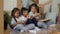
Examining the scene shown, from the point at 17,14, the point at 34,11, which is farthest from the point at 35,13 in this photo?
the point at 17,14

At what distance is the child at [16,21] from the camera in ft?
4.52

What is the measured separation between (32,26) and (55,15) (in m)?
0.23

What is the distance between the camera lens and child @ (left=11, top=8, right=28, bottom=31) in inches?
54.2

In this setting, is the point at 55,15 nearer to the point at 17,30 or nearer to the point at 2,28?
the point at 17,30

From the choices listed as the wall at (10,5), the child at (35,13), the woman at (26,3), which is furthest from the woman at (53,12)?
the wall at (10,5)

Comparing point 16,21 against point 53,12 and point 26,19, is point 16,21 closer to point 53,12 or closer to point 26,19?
point 26,19

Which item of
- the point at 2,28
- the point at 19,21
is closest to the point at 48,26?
the point at 19,21

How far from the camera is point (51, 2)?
1.41m

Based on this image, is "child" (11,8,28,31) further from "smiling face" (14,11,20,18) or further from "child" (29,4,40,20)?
"child" (29,4,40,20)

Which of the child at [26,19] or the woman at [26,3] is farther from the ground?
the woman at [26,3]

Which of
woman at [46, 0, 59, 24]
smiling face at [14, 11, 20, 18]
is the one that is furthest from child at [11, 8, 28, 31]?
woman at [46, 0, 59, 24]

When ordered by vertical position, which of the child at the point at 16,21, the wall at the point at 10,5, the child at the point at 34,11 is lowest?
the child at the point at 16,21

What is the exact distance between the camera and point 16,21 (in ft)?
4.54

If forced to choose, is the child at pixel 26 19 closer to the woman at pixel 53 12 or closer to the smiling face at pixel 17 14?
the smiling face at pixel 17 14
